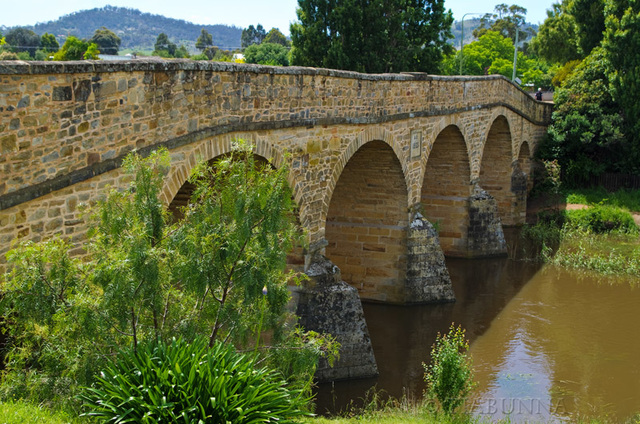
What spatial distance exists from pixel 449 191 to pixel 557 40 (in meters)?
24.3

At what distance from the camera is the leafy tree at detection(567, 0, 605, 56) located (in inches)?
1280

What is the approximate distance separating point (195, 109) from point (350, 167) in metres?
7.81

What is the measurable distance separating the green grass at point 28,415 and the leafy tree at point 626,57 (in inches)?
998

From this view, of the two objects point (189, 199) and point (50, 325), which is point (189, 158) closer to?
point (189, 199)

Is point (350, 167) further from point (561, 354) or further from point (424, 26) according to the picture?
point (424, 26)

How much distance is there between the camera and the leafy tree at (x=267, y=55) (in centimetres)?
6372

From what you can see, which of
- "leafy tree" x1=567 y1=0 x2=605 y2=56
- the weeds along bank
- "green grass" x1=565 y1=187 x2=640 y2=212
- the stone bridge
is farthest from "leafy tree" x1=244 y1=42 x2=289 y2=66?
the stone bridge

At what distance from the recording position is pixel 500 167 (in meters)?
26.7

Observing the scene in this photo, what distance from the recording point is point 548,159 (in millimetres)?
29422

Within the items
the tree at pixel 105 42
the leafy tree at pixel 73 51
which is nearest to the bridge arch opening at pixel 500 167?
the leafy tree at pixel 73 51

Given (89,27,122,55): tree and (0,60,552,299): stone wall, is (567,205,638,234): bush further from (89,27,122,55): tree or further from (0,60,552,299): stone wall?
(89,27,122,55): tree

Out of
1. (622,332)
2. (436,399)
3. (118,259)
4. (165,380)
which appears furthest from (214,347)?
(622,332)

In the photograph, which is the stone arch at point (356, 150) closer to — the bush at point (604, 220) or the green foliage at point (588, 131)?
the bush at point (604, 220)

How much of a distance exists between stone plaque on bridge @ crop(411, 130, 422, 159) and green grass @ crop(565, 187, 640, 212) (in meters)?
12.0
